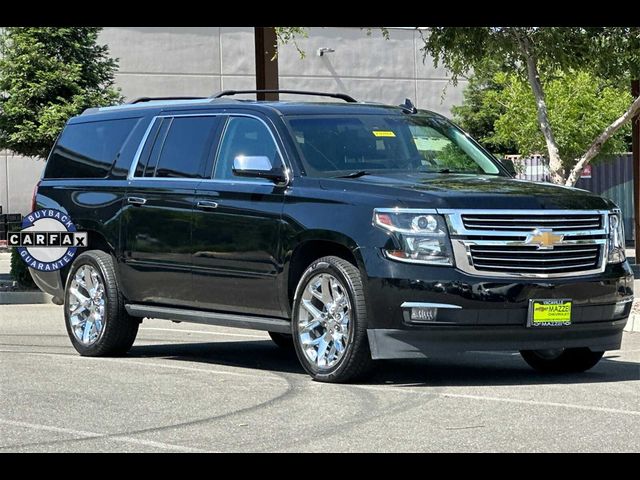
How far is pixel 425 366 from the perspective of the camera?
1159cm

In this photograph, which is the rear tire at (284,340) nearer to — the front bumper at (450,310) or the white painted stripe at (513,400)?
the white painted stripe at (513,400)

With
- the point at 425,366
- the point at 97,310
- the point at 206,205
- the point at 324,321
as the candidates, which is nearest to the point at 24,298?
the point at 97,310

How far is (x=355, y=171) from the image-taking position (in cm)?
1094

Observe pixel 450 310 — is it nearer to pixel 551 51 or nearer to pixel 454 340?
pixel 454 340

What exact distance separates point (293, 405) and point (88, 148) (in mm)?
4714

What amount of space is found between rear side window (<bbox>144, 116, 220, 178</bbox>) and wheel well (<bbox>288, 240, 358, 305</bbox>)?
1.40 m

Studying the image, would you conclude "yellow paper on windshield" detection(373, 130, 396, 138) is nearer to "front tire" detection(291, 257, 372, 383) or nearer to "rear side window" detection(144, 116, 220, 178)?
"rear side window" detection(144, 116, 220, 178)

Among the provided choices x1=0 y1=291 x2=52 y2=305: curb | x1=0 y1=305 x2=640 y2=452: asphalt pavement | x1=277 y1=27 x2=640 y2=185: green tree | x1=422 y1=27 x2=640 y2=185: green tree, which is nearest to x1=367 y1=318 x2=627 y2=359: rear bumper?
x1=0 y1=305 x2=640 y2=452: asphalt pavement

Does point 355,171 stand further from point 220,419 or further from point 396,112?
point 220,419

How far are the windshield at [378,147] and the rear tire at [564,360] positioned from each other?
1.53 metres

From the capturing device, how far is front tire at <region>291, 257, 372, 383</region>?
10078mm

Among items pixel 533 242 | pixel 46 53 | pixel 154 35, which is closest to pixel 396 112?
pixel 533 242

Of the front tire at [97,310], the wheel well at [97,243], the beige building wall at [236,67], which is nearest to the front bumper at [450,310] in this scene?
the front tire at [97,310]
